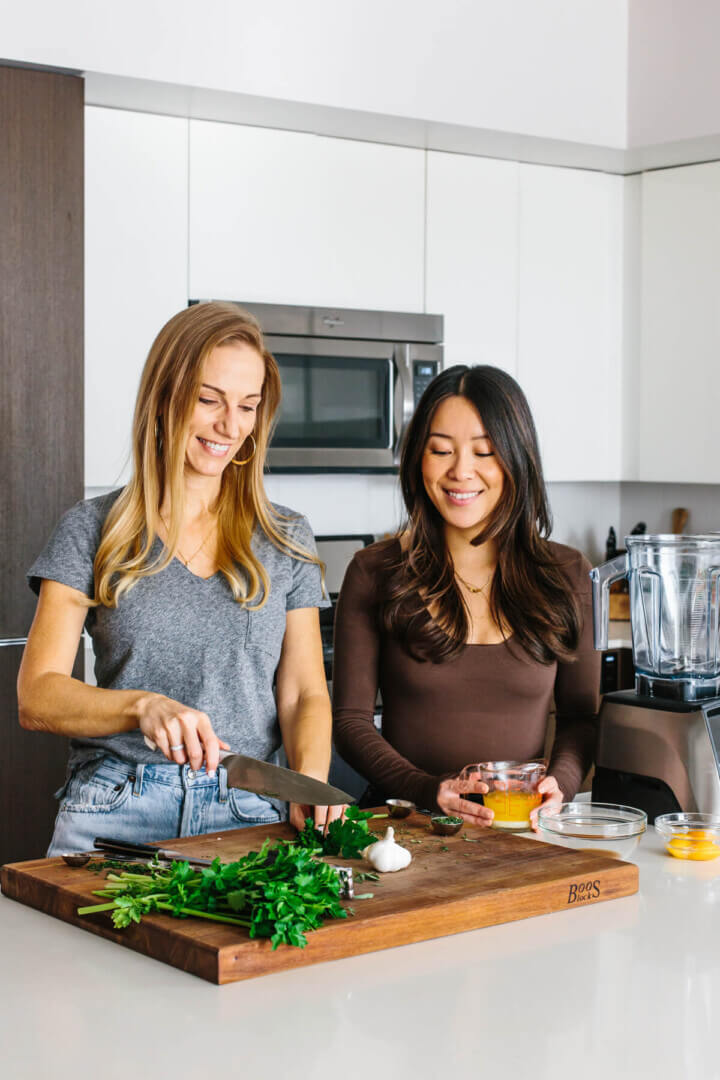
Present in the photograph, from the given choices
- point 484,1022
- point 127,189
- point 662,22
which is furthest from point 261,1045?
point 662,22

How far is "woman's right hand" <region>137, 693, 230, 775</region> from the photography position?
152cm

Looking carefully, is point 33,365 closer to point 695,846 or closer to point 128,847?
point 128,847

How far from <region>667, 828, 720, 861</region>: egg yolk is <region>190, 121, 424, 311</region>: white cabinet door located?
2157mm

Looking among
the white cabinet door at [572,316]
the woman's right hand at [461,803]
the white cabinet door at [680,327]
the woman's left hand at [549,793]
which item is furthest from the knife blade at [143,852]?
the white cabinet door at [680,327]

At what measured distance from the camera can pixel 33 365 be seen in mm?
3031

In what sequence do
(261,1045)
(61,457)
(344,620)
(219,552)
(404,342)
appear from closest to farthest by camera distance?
(261,1045) → (219,552) → (344,620) → (61,457) → (404,342)

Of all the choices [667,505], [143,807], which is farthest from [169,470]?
[667,505]

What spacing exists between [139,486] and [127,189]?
1651 mm

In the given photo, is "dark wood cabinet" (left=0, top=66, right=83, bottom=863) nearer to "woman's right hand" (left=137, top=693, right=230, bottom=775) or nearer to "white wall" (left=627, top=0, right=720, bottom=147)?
"woman's right hand" (left=137, top=693, right=230, bottom=775)

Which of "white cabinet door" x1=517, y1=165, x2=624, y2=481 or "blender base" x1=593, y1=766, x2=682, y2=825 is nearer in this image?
"blender base" x1=593, y1=766, x2=682, y2=825

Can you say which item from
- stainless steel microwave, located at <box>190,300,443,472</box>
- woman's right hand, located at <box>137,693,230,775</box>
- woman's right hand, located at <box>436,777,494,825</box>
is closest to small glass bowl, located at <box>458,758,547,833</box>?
woman's right hand, located at <box>436,777,494,825</box>

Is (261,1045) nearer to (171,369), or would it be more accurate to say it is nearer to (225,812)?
(225,812)

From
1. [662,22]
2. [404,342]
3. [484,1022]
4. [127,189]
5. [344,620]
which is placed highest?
[662,22]

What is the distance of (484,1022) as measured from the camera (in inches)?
46.8
